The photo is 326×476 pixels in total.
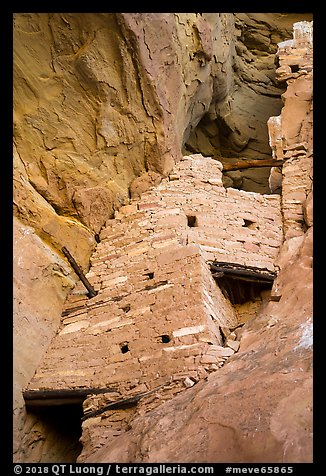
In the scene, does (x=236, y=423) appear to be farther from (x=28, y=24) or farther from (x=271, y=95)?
(x=271, y=95)

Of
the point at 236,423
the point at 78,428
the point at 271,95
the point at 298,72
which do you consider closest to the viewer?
the point at 236,423

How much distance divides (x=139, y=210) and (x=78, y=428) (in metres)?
2.76

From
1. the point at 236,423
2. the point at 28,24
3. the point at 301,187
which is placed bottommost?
the point at 236,423

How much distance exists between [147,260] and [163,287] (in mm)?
580

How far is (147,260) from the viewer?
7.16 m

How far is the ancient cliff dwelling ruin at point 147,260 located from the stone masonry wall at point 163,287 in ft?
0.06

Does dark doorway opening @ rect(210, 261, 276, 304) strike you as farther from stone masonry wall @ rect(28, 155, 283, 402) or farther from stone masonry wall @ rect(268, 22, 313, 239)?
stone masonry wall @ rect(268, 22, 313, 239)

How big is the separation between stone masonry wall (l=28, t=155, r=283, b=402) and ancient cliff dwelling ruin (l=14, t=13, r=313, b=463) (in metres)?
0.02

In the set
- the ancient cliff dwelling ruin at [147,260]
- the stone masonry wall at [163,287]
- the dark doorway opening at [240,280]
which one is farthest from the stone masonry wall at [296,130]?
the dark doorway opening at [240,280]

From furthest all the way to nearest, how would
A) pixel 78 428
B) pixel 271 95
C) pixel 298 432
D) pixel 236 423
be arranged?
pixel 271 95 < pixel 78 428 < pixel 236 423 < pixel 298 432

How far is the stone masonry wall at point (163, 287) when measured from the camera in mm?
6074

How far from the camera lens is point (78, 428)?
688 cm

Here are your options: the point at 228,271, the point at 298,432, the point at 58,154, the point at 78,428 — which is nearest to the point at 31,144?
the point at 58,154

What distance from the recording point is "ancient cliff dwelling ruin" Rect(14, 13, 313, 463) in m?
5.12
